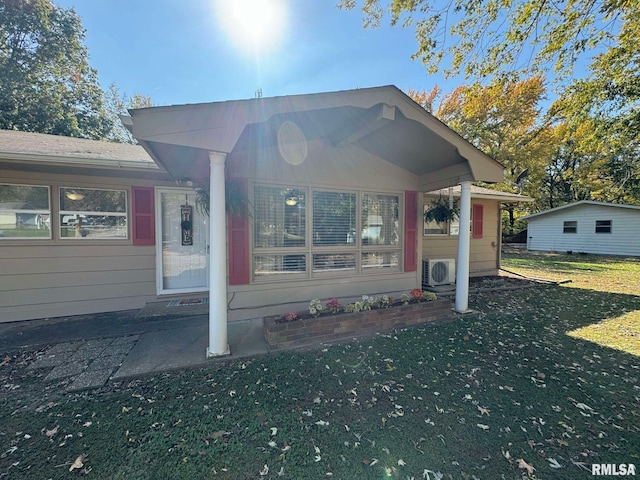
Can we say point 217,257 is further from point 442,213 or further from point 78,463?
point 442,213

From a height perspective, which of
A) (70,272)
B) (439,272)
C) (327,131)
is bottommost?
(439,272)

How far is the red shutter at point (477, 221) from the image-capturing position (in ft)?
26.7

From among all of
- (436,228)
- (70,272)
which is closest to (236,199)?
(70,272)

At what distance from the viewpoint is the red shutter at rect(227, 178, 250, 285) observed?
4090 mm

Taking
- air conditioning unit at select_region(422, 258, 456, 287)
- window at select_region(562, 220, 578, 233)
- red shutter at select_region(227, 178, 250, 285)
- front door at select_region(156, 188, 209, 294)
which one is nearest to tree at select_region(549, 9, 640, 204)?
air conditioning unit at select_region(422, 258, 456, 287)

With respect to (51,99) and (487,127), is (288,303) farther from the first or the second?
(487,127)

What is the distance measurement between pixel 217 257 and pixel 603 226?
63.7ft

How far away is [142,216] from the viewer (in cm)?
478

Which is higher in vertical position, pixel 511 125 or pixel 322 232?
pixel 511 125

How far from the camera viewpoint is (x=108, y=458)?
5.98 ft

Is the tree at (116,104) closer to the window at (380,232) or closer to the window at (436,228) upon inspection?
the window at (380,232)

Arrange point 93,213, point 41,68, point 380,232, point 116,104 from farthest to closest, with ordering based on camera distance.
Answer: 1. point 116,104
2. point 41,68
3. point 380,232
4. point 93,213

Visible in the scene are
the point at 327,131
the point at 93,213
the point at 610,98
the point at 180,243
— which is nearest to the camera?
the point at 327,131

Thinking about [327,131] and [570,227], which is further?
[570,227]
